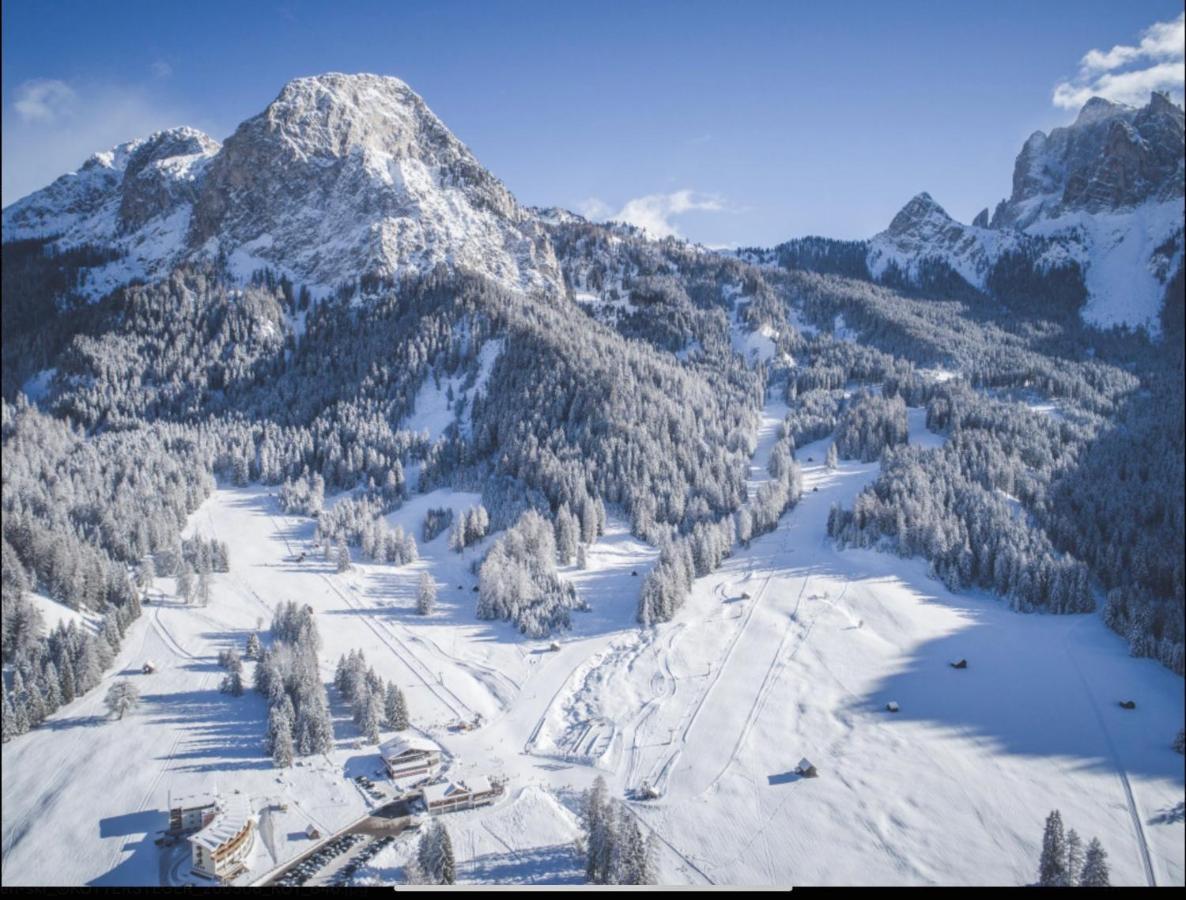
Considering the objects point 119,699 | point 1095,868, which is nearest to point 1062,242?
point 1095,868

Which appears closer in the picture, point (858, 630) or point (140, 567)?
point (140, 567)

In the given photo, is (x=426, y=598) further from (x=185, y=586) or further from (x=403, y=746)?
(x=403, y=746)

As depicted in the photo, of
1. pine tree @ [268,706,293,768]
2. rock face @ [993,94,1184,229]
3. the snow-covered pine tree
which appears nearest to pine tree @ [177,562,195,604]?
the snow-covered pine tree

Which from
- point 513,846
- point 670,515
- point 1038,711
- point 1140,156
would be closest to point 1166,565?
point 1038,711

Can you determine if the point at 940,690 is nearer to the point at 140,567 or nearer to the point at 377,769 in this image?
the point at 377,769

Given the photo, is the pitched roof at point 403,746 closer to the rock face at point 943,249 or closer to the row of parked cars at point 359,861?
the row of parked cars at point 359,861

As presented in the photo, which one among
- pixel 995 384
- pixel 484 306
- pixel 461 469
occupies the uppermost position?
pixel 484 306
